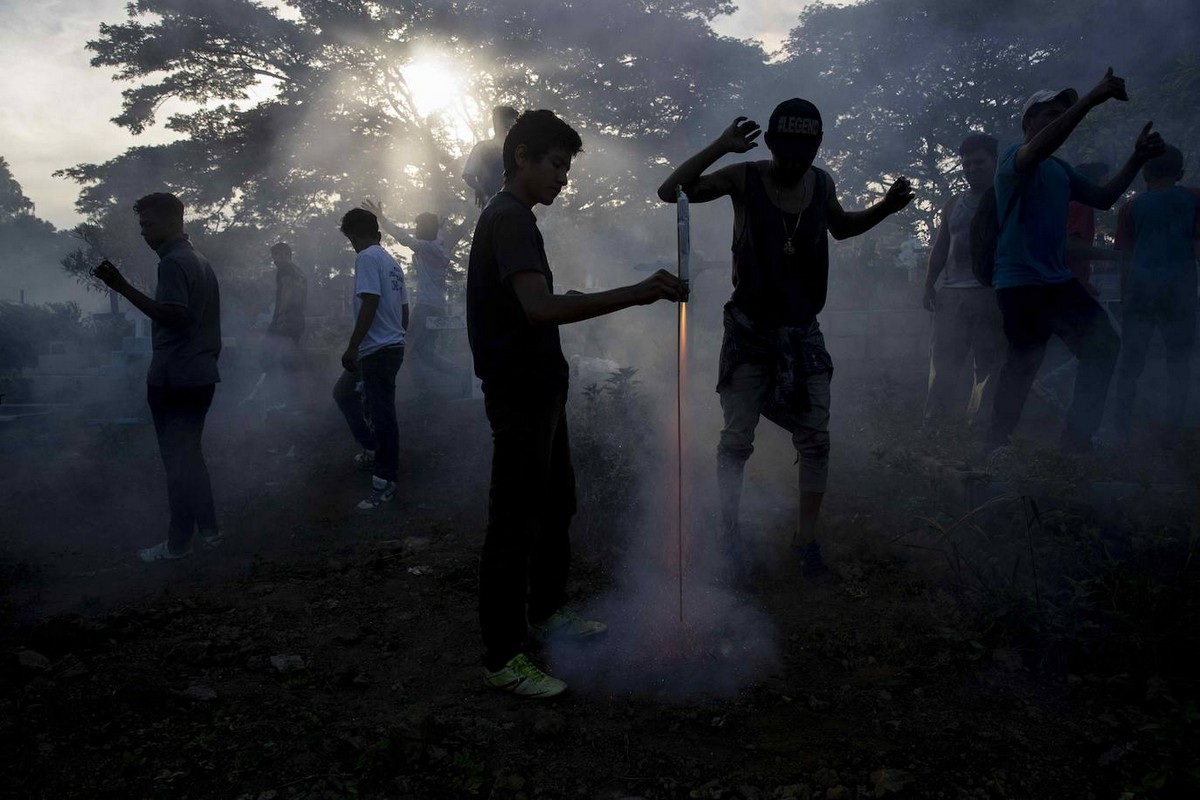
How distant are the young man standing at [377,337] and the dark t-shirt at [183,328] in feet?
3.02

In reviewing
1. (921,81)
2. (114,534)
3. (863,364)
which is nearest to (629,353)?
(863,364)

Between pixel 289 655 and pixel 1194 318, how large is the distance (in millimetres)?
5815

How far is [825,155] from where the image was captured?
24.3 metres

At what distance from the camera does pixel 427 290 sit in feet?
29.1

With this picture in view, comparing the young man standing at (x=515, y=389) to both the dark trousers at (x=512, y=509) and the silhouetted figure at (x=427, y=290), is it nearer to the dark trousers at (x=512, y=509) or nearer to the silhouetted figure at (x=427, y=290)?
the dark trousers at (x=512, y=509)

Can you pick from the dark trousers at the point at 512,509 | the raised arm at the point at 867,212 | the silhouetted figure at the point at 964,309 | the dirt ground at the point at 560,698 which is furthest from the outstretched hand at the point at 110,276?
the silhouetted figure at the point at 964,309

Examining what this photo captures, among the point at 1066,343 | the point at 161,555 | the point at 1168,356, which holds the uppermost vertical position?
the point at 1066,343

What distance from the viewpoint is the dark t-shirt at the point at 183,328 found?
4.60 metres

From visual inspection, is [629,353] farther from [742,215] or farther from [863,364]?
[742,215]

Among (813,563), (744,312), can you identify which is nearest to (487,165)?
(744,312)

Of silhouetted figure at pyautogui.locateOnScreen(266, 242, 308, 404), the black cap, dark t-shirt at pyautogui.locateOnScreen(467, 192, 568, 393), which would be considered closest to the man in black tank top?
the black cap

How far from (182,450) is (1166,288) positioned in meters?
6.46

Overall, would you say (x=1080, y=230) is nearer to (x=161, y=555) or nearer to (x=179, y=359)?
(x=179, y=359)

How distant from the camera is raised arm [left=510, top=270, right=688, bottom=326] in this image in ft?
7.89
